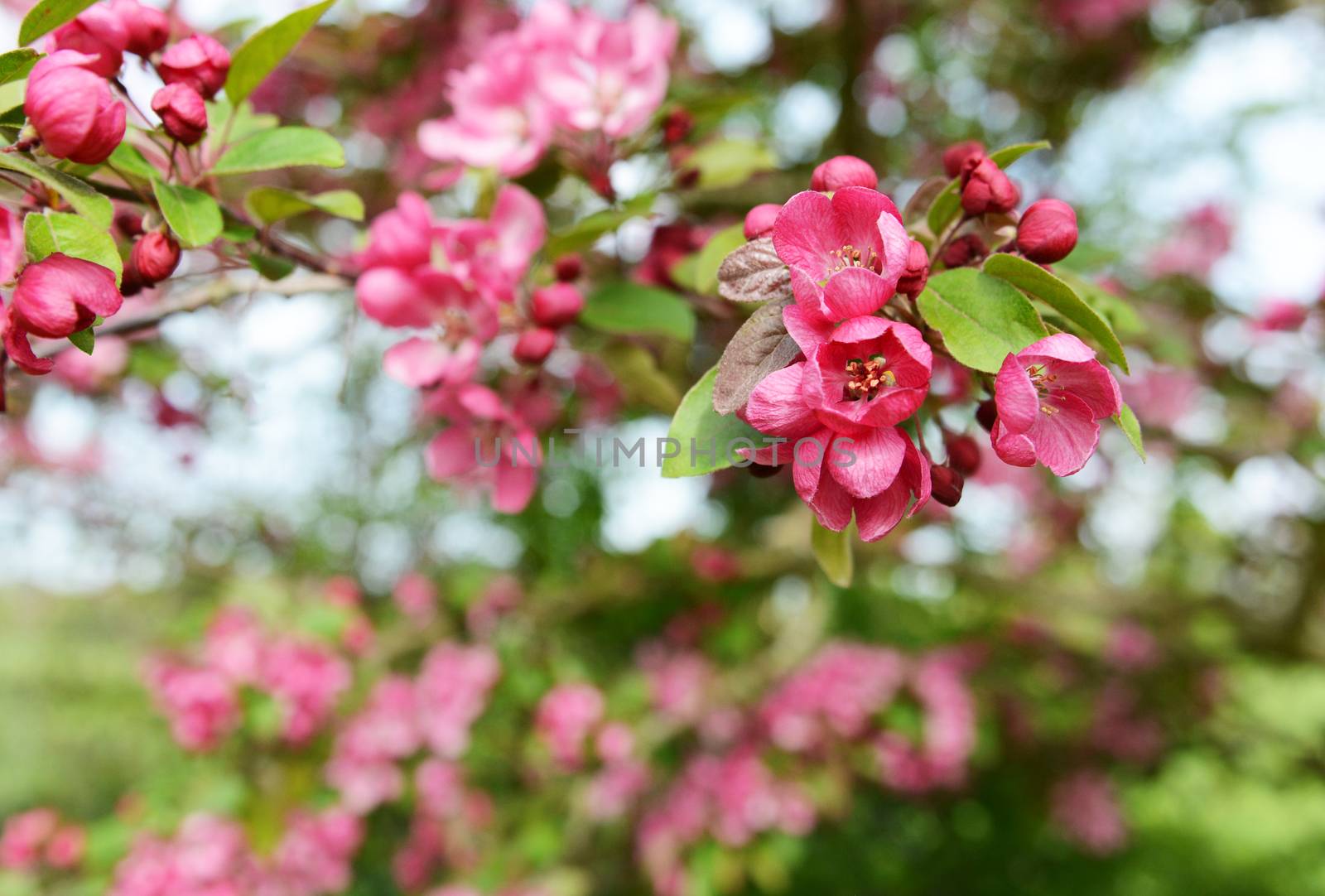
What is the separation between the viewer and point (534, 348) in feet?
3.33

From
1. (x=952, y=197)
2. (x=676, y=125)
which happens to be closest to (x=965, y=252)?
(x=952, y=197)

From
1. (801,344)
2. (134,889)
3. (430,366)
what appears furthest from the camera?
(134,889)

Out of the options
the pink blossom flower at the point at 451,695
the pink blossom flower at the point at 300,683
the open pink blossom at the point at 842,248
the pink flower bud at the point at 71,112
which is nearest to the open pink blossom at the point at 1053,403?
the open pink blossom at the point at 842,248

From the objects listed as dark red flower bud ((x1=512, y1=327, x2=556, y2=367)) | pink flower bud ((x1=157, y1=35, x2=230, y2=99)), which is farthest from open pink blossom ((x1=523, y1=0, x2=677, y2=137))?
pink flower bud ((x1=157, y1=35, x2=230, y2=99))

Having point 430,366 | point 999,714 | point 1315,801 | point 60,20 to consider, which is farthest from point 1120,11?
point 1315,801

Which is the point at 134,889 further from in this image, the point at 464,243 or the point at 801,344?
the point at 801,344

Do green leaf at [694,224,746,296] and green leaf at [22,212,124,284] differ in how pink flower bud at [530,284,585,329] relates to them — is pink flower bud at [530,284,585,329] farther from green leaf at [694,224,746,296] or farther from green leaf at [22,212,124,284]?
green leaf at [22,212,124,284]

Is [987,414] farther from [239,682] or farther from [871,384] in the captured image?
[239,682]

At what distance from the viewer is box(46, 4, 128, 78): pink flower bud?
2.74 ft

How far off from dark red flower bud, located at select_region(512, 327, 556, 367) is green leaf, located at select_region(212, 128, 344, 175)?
0.28 meters

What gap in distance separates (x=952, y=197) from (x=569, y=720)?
7.88ft

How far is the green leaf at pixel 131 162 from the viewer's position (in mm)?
803

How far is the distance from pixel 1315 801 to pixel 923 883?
5030 millimetres

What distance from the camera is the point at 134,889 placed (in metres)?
2.38
